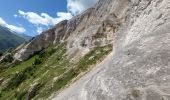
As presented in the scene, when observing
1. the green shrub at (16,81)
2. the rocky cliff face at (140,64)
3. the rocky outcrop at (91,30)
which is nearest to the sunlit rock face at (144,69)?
the rocky cliff face at (140,64)

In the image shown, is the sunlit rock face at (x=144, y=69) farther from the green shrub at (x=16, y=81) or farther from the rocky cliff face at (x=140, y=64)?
the green shrub at (x=16, y=81)

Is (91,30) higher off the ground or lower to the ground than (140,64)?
higher

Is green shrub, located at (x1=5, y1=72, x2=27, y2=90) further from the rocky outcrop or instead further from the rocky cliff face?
the rocky cliff face

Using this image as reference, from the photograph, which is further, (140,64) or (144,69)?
(140,64)

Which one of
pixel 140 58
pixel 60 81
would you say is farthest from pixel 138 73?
pixel 60 81

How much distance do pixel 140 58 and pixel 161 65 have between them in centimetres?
218

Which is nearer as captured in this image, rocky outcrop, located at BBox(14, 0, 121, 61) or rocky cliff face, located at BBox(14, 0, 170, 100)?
rocky cliff face, located at BBox(14, 0, 170, 100)

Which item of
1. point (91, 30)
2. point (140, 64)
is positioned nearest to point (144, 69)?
point (140, 64)

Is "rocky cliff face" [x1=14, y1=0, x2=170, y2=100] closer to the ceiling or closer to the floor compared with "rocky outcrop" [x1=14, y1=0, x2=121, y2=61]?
closer to the floor

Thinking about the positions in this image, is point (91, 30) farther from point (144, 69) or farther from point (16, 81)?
point (144, 69)

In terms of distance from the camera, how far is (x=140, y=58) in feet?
71.8

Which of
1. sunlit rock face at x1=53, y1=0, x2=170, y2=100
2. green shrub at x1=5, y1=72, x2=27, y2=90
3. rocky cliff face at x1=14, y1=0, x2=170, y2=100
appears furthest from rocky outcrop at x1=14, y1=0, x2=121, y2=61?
sunlit rock face at x1=53, y1=0, x2=170, y2=100

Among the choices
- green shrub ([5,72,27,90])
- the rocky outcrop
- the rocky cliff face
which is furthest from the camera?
green shrub ([5,72,27,90])

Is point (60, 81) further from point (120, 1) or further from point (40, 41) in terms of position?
point (40, 41)
